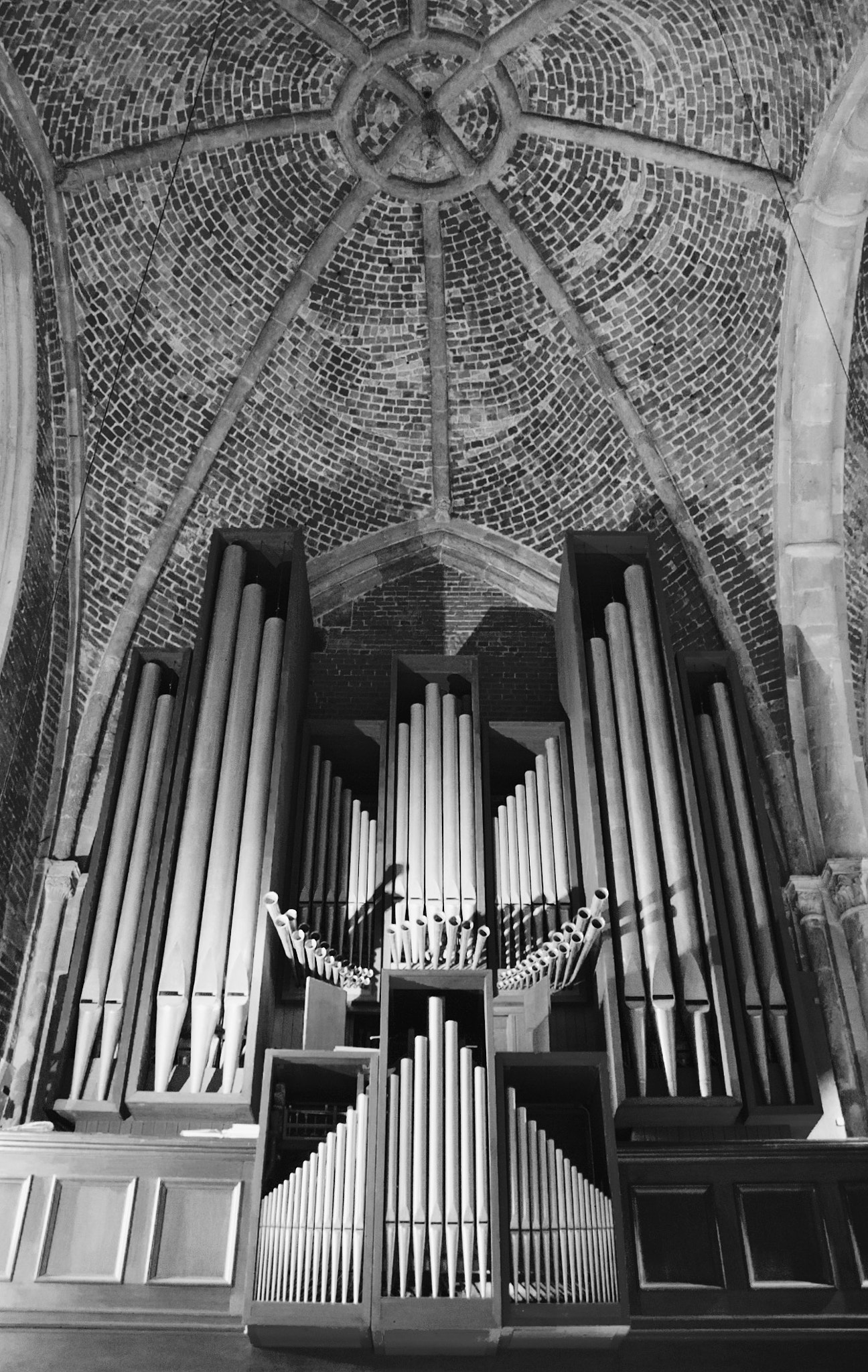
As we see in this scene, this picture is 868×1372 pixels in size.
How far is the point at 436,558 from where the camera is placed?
13.6 meters

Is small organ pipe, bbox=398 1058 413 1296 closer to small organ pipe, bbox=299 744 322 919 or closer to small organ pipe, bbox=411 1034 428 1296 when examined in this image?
small organ pipe, bbox=411 1034 428 1296

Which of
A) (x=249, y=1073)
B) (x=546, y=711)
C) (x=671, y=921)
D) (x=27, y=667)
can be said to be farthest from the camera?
(x=546, y=711)

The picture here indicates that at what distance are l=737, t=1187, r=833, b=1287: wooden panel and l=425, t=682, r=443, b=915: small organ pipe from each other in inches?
109

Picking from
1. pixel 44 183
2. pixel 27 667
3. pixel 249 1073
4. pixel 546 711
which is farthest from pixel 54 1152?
pixel 44 183

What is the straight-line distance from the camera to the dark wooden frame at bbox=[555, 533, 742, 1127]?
27.4 feet

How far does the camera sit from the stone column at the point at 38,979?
9805mm

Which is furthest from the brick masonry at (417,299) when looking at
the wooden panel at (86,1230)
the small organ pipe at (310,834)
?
the wooden panel at (86,1230)

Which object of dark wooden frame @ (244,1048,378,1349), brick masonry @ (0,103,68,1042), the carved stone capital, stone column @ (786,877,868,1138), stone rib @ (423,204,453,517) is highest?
stone rib @ (423,204,453,517)

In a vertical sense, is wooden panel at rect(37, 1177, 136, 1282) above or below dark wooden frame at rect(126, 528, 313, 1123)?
below

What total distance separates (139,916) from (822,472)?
659 cm

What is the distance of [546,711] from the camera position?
12.4 m

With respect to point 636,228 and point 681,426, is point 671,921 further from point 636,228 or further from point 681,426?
point 636,228

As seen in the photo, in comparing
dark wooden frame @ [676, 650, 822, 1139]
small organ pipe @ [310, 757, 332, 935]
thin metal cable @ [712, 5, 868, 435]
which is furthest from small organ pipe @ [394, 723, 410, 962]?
thin metal cable @ [712, 5, 868, 435]

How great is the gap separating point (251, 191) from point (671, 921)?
7.29 meters
